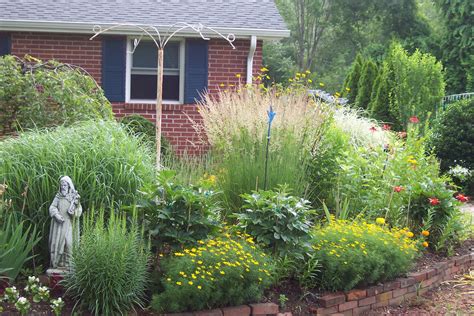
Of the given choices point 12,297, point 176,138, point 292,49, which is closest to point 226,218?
point 12,297

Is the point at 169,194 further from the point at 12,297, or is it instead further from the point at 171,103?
the point at 171,103

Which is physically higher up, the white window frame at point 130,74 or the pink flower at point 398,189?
the white window frame at point 130,74

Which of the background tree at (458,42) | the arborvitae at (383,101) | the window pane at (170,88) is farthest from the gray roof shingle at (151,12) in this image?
the background tree at (458,42)

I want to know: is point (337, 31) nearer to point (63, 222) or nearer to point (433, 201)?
point (433, 201)

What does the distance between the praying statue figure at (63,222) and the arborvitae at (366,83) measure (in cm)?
1410

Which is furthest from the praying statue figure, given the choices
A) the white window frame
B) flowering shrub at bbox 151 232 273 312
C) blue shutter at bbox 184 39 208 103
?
the white window frame

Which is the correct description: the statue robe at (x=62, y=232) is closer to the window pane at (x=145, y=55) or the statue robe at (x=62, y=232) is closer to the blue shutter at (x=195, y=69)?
the blue shutter at (x=195, y=69)

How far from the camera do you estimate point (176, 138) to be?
1228 cm

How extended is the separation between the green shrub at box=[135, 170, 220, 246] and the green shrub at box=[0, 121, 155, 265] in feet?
0.96

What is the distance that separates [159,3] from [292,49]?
26.2 meters

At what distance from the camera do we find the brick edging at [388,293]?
17.3 feet

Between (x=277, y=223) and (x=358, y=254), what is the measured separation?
696 millimetres

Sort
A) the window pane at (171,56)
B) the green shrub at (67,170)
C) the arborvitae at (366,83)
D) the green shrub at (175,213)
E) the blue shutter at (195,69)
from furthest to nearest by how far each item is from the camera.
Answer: the arborvitae at (366,83), the window pane at (171,56), the blue shutter at (195,69), the green shrub at (67,170), the green shrub at (175,213)

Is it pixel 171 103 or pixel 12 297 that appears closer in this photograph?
pixel 12 297
